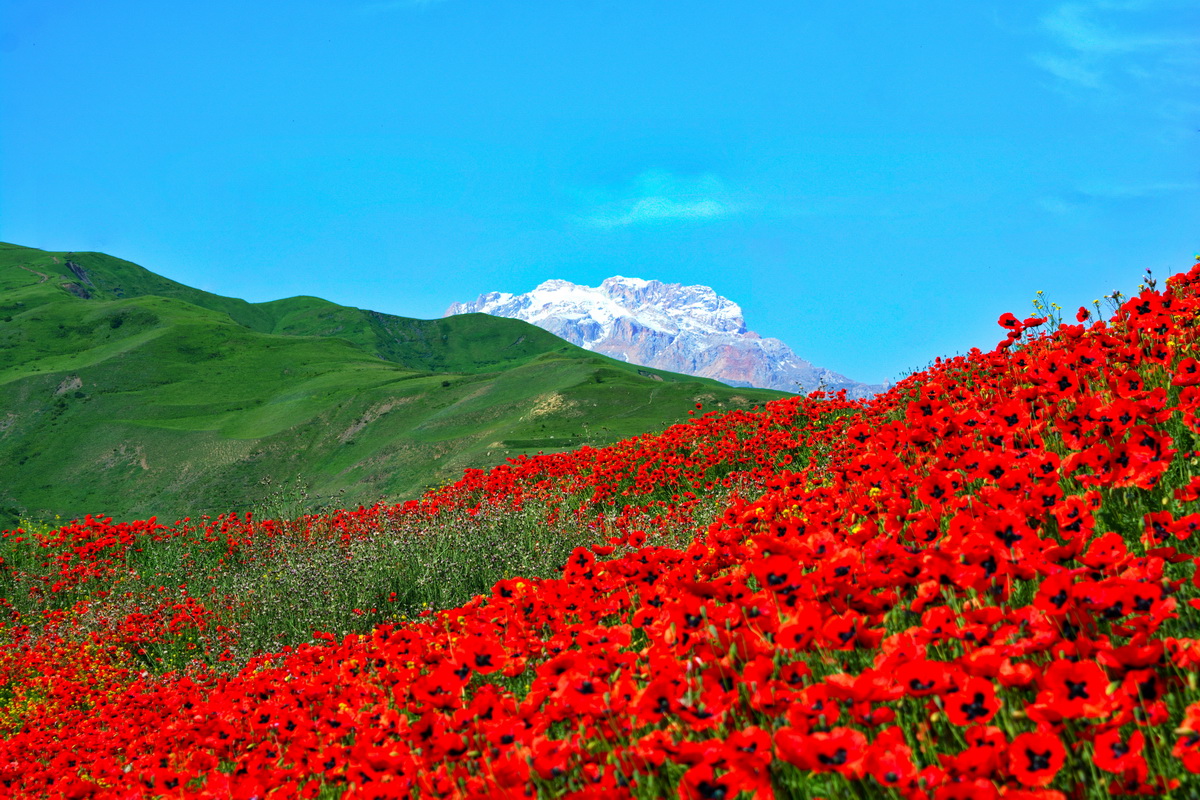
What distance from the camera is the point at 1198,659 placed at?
161cm

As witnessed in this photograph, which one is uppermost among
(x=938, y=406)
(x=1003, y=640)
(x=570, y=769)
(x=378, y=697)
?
(x=938, y=406)

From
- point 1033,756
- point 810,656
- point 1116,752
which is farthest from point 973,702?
point 810,656

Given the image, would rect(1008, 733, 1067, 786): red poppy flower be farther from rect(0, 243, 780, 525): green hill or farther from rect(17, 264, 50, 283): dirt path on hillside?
rect(17, 264, 50, 283): dirt path on hillside

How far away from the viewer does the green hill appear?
1812 cm

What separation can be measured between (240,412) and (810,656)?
2912 centimetres

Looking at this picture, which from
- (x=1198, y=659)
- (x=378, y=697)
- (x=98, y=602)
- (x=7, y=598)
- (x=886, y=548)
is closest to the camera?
(x=1198, y=659)

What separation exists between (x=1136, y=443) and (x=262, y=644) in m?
7.76

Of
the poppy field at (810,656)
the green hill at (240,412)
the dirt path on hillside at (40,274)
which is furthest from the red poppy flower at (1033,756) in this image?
the dirt path on hillside at (40,274)

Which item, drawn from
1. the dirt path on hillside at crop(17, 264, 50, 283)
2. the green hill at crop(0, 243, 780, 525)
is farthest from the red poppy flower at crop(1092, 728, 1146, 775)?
the dirt path on hillside at crop(17, 264, 50, 283)

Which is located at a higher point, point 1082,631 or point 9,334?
point 9,334

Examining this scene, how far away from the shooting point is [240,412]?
2753cm

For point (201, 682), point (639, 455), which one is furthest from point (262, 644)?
point (639, 455)

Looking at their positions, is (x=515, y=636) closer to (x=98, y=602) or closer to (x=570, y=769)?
(x=570, y=769)

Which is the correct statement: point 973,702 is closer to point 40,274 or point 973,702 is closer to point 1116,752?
point 1116,752
